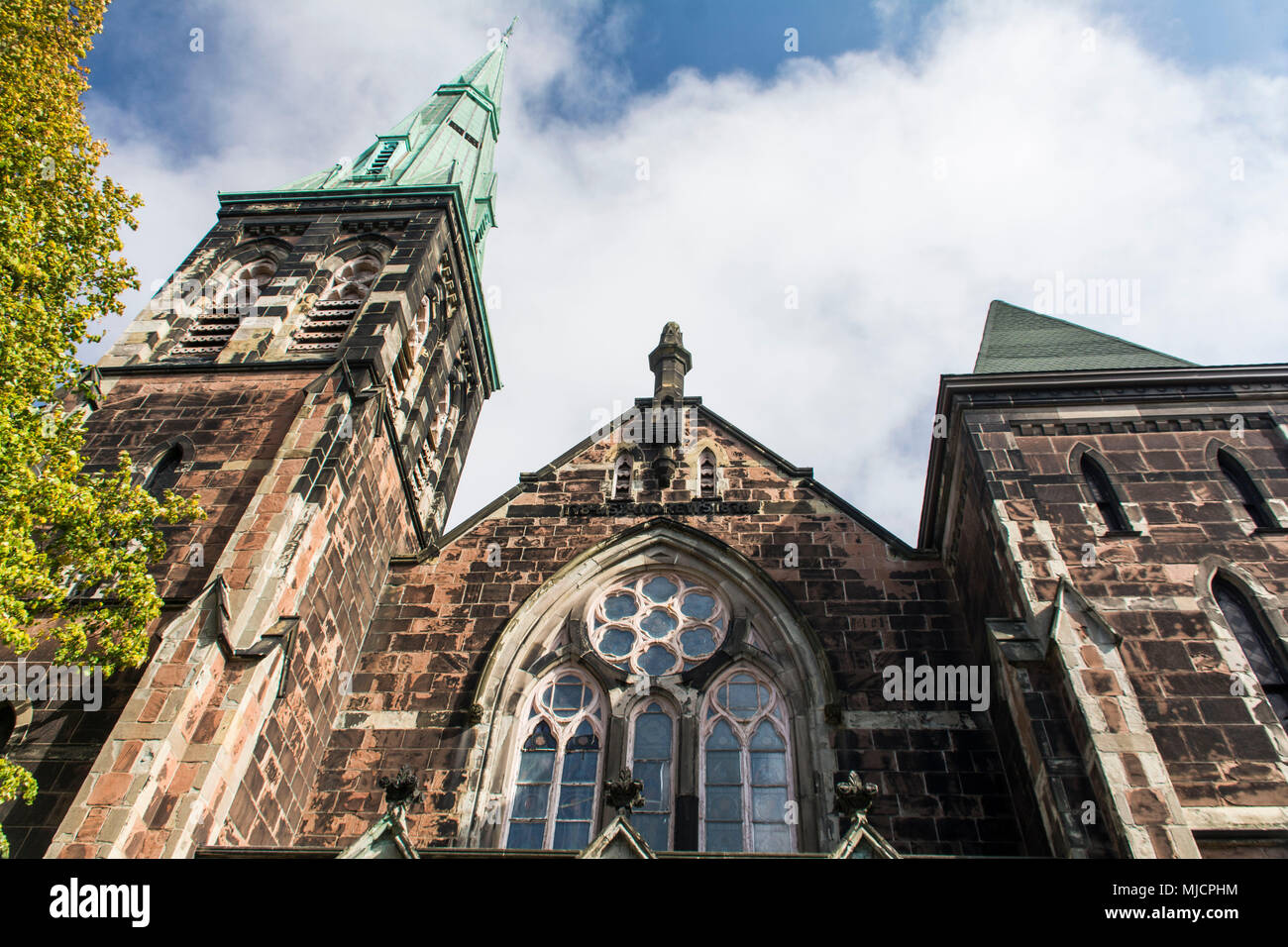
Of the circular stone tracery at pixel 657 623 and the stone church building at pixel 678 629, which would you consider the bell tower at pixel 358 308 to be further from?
the circular stone tracery at pixel 657 623

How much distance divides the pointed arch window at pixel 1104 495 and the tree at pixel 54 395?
935cm

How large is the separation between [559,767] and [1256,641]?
6.90 m

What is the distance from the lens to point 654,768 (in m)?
10.1

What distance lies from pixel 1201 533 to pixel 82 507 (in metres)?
10.6

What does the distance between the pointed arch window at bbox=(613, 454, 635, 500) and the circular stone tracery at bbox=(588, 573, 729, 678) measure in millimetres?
1478

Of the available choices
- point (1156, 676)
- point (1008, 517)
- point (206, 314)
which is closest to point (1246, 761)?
point (1156, 676)

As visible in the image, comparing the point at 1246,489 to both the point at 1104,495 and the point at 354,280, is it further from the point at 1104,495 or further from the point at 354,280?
the point at 354,280

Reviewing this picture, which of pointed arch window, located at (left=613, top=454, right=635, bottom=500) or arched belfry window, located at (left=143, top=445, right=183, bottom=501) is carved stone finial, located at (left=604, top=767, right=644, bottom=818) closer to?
pointed arch window, located at (left=613, top=454, right=635, bottom=500)

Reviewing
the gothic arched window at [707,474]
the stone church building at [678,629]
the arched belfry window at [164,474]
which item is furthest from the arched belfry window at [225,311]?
the gothic arched window at [707,474]

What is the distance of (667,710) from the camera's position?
10.7m

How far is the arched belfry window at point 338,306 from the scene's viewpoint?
14.1m
